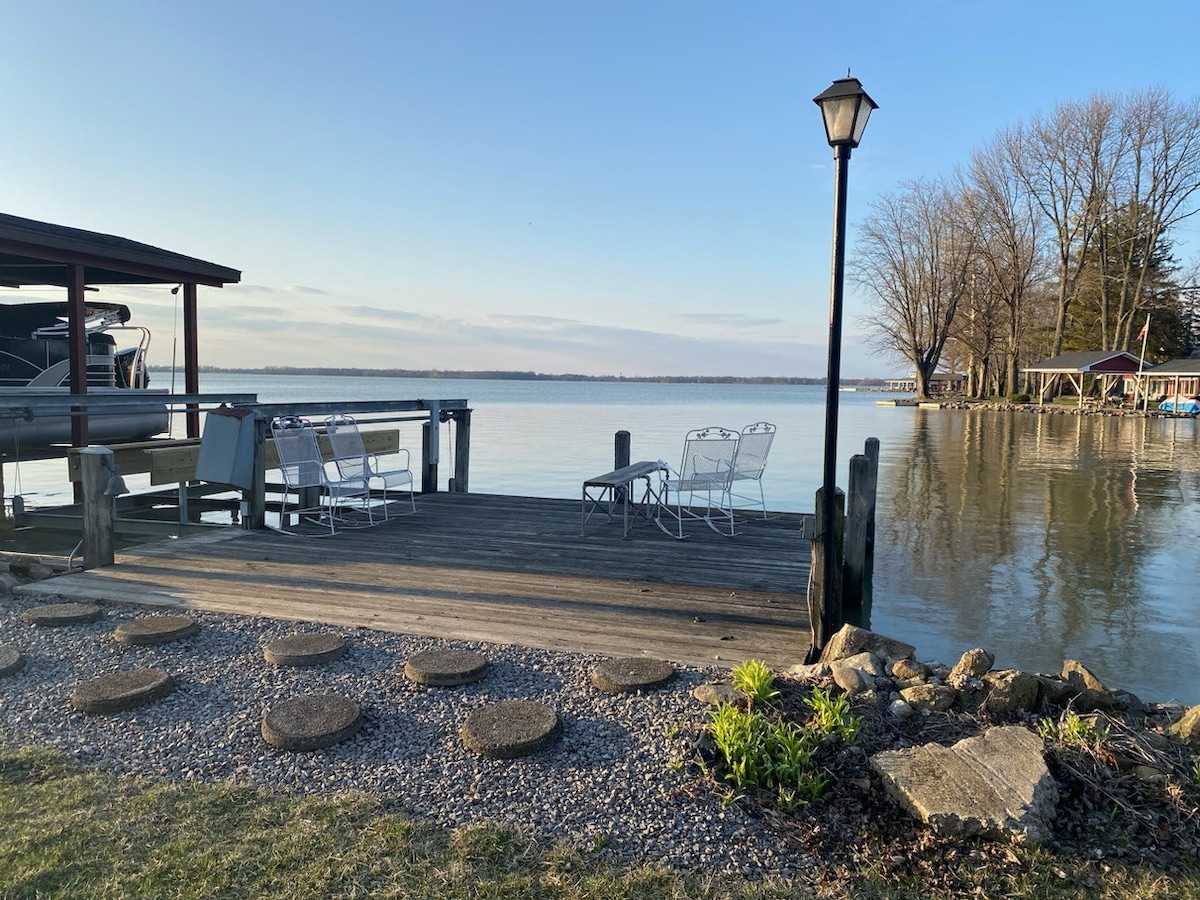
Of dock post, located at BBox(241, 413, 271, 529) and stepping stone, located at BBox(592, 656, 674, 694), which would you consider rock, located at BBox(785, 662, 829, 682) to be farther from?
dock post, located at BBox(241, 413, 271, 529)

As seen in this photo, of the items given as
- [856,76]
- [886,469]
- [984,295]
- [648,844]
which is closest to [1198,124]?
[984,295]

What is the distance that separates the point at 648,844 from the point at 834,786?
72 cm

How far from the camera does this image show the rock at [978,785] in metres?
2.47

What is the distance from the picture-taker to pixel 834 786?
272 cm

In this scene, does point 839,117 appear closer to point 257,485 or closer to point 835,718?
point 835,718

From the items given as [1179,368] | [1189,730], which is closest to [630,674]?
[1189,730]

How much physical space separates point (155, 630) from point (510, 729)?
2040 millimetres

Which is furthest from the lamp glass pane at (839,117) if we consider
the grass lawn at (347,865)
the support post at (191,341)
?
the support post at (191,341)

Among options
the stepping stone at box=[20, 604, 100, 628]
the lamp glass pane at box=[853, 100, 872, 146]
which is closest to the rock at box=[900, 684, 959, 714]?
the lamp glass pane at box=[853, 100, 872, 146]

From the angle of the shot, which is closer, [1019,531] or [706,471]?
[706,471]

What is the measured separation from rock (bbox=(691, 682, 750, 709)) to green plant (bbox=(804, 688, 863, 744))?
0.83 ft

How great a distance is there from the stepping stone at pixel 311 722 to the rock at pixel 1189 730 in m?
3.09

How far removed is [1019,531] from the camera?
1099 centimetres

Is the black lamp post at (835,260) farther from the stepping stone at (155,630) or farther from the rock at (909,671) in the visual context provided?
the stepping stone at (155,630)
